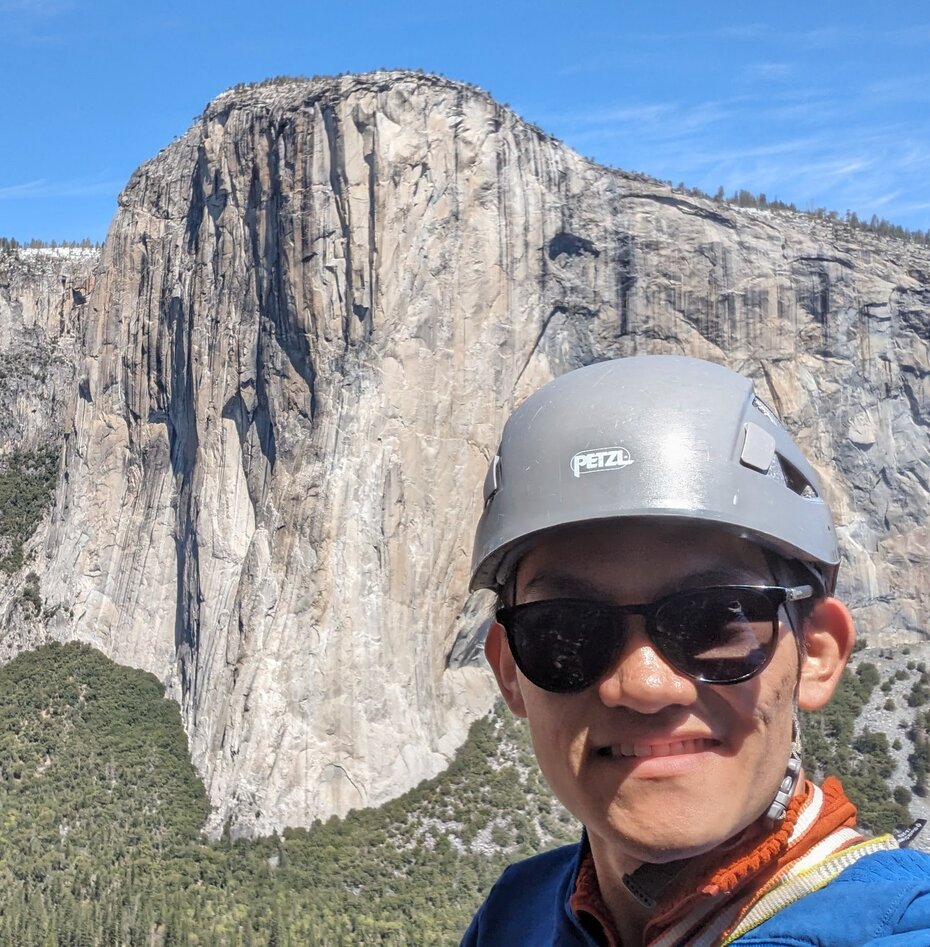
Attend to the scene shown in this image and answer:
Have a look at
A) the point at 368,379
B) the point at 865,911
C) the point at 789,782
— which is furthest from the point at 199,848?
the point at 865,911

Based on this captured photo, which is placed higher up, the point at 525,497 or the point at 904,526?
the point at 904,526

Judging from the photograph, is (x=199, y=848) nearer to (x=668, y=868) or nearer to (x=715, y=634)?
(x=668, y=868)

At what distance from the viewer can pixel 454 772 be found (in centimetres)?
3775

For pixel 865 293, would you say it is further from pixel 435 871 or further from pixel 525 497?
pixel 525 497

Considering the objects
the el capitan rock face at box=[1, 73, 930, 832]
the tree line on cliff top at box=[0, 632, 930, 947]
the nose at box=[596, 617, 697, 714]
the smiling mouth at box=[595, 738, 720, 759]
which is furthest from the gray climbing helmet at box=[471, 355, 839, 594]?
the el capitan rock face at box=[1, 73, 930, 832]

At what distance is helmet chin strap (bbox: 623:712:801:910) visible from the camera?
2.18m

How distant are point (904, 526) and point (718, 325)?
41.7 feet

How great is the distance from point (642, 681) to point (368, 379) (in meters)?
37.0

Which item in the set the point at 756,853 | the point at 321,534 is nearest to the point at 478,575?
the point at 756,853

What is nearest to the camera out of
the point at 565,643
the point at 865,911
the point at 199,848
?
the point at 865,911

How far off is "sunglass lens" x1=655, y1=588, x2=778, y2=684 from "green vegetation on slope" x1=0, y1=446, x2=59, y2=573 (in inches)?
2303

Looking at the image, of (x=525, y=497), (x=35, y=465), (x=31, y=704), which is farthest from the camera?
(x=35, y=465)

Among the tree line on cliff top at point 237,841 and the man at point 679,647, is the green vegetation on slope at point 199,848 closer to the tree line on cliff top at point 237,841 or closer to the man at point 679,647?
the tree line on cliff top at point 237,841

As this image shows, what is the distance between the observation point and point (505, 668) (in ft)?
9.18
